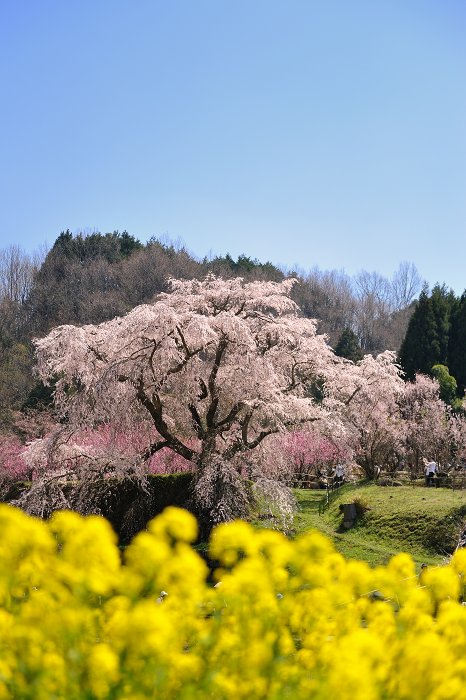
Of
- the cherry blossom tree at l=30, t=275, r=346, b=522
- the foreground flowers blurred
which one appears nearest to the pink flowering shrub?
the cherry blossom tree at l=30, t=275, r=346, b=522

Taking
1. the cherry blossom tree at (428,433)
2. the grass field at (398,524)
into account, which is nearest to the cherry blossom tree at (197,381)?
the grass field at (398,524)

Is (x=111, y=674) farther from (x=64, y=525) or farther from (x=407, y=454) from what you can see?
(x=407, y=454)

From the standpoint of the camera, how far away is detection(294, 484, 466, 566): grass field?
11820 mm

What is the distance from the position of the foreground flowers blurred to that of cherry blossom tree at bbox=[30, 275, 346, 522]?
953 centimetres

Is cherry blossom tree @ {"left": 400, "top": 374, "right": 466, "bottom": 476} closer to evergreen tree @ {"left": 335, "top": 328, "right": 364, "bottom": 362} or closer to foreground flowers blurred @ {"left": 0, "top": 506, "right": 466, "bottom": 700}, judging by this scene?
evergreen tree @ {"left": 335, "top": 328, "right": 364, "bottom": 362}

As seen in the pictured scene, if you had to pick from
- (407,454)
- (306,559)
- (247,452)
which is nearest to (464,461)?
(407,454)

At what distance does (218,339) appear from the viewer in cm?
1305

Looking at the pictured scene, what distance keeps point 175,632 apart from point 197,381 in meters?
11.6

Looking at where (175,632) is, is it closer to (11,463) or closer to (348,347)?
(11,463)

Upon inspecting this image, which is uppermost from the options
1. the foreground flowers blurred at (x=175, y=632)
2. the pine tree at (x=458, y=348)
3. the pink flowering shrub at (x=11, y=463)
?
the pine tree at (x=458, y=348)

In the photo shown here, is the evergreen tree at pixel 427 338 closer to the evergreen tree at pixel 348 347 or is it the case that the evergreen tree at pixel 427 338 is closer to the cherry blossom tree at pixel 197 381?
the evergreen tree at pixel 348 347

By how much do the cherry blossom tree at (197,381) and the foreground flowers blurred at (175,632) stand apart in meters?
9.53

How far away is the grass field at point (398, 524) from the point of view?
38.8 feet

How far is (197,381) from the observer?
13547 millimetres
